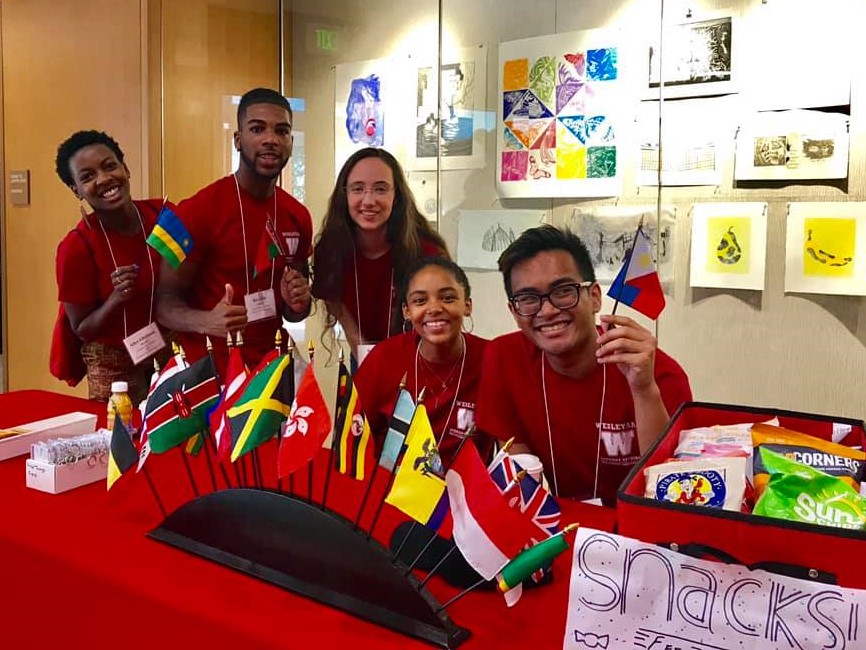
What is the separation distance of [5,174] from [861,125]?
14.5 feet

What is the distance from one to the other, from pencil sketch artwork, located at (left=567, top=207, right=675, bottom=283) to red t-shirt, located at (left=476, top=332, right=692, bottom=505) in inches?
44.5

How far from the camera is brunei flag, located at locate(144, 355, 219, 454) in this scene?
158cm

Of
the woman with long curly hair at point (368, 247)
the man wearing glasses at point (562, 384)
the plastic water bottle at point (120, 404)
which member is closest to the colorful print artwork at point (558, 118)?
the woman with long curly hair at point (368, 247)

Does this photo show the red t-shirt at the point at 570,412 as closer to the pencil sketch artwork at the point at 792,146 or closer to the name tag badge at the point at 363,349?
the name tag badge at the point at 363,349

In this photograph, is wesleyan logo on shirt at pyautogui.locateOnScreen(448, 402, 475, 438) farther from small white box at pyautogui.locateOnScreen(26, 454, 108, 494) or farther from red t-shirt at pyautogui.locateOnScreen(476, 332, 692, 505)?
small white box at pyautogui.locateOnScreen(26, 454, 108, 494)

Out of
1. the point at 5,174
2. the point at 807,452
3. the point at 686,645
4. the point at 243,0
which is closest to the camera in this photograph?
the point at 686,645

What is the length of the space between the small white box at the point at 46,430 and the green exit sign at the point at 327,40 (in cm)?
199

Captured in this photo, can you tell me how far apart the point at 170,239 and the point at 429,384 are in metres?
1.34

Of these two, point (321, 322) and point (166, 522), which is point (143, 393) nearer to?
point (321, 322)

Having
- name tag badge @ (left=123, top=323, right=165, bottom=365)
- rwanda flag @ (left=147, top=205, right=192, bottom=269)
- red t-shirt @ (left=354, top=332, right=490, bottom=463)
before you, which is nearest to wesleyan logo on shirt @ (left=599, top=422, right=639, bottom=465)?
red t-shirt @ (left=354, top=332, right=490, bottom=463)

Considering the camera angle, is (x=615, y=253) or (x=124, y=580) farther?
(x=615, y=253)

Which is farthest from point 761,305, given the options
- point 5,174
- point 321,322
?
point 5,174

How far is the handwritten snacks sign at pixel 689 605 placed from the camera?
0.91m

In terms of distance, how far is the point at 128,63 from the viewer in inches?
164
